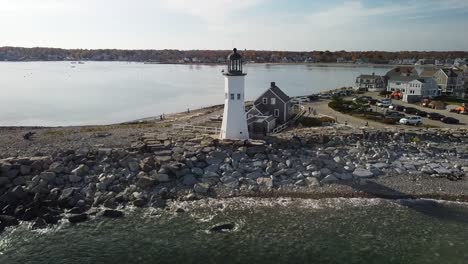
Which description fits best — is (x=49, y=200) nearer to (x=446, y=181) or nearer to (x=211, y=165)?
(x=211, y=165)

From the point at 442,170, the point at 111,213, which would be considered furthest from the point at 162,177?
the point at 442,170

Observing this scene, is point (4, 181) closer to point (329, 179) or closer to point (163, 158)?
point (163, 158)

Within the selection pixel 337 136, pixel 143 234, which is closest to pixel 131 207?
pixel 143 234

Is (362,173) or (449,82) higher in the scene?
(449,82)

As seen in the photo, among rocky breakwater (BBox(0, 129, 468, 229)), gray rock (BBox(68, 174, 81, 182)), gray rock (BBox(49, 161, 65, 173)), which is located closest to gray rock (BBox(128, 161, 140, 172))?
rocky breakwater (BBox(0, 129, 468, 229))

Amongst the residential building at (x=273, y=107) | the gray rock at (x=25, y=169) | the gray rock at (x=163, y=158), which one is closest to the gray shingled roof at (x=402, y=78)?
the residential building at (x=273, y=107)

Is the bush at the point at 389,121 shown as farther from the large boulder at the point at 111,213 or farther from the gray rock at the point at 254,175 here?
the large boulder at the point at 111,213
